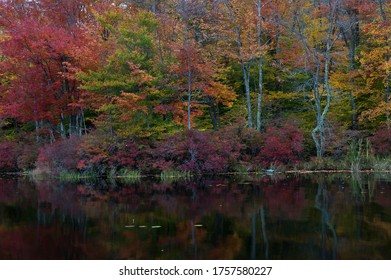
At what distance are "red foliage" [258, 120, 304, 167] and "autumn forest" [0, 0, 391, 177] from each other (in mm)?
53

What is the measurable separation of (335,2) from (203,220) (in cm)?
1627

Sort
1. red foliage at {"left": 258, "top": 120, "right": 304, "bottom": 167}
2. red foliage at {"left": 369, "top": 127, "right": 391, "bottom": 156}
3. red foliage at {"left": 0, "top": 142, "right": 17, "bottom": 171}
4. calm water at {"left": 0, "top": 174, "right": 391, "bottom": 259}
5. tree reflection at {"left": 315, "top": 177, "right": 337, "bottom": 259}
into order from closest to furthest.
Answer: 1. tree reflection at {"left": 315, "top": 177, "right": 337, "bottom": 259}
2. calm water at {"left": 0, "top": 174, "right": 391, "bottom": 259}
3. red foliage at {"left": 369, "top": 127, "right": 391, "bottom": 156}
4. red foliage at {"left": 258, "top": 120, "right": 304, "bottom": 167}
5. red foliage at {"left": 0, "top": 142, "right": 17, "bottom": 171}

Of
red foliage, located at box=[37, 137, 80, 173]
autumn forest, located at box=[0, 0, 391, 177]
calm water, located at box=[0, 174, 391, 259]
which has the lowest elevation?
calm water, located at box=[0, 174, 391, 259]

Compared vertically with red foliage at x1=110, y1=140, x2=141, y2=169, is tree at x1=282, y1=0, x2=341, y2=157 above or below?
above

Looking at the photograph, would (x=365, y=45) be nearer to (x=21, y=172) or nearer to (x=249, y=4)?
(x=249, y=4)

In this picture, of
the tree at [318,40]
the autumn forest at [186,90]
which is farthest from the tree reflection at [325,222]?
the tree at [318,40]

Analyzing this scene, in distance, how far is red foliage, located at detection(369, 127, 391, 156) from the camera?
2020 cm

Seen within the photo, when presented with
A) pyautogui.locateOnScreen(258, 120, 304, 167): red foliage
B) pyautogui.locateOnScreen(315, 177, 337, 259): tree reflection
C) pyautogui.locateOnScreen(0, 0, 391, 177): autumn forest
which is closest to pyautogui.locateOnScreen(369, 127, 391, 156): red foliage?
pyautogui.locateOnScreen(0, 0, 391, 177): autumn forest

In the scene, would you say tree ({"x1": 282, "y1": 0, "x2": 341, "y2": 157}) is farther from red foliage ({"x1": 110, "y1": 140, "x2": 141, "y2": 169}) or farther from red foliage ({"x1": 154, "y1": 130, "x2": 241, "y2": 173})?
red foliage ({"x1": 110, "y1": 140, "x2": 141, "y2": 169})

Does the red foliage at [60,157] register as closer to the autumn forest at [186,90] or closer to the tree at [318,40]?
the autumn forest at [186,90]

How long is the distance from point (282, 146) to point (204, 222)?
12.3 meters

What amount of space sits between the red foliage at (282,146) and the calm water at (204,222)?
537cm

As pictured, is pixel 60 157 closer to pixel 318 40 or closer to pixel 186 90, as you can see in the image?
pixel 186 90

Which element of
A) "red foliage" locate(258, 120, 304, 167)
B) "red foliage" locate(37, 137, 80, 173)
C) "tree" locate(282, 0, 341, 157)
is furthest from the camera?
"tree" locate(282, 0, 341, 157)
